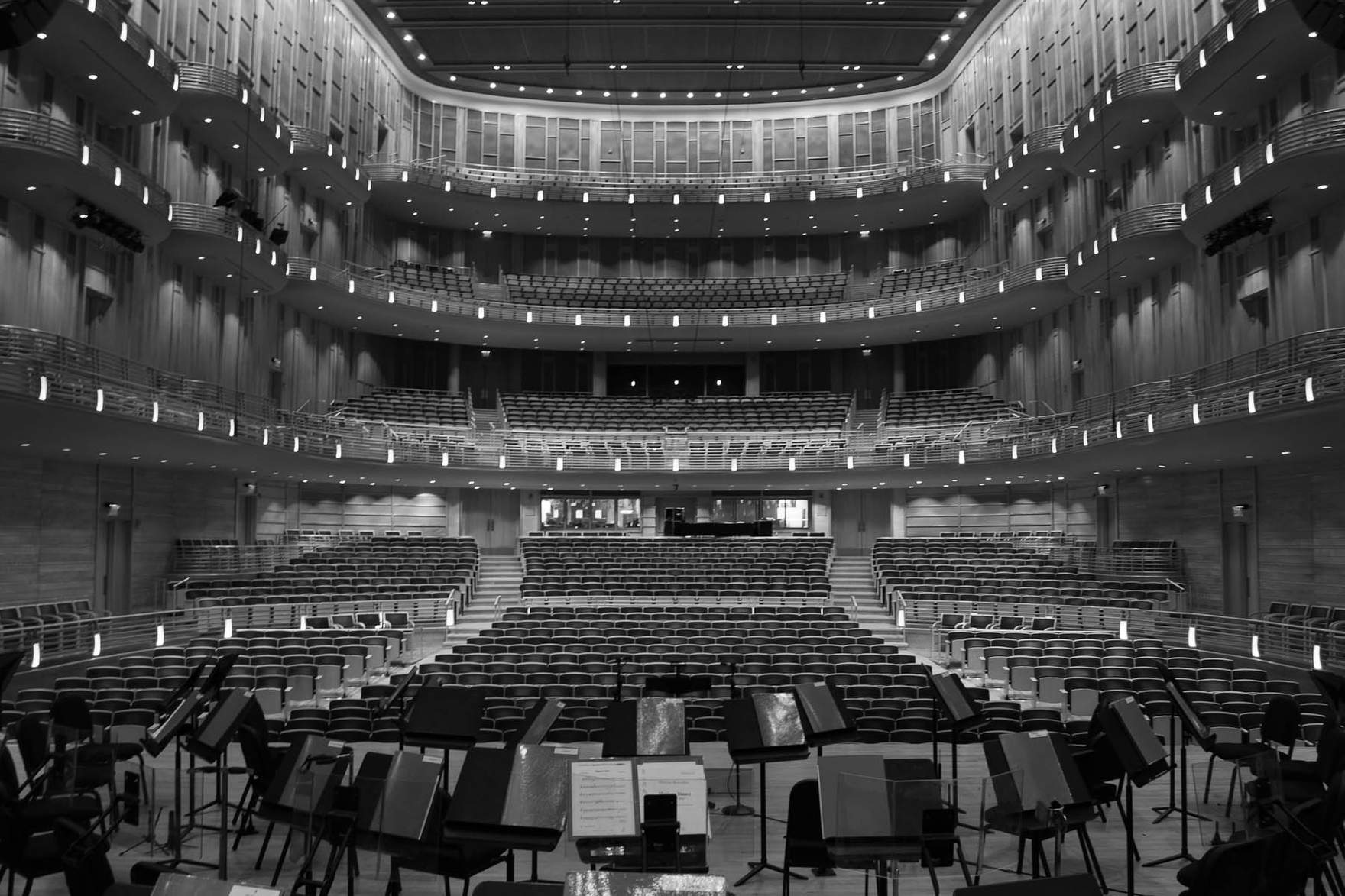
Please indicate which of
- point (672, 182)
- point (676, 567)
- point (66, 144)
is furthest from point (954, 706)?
point (672, 182)

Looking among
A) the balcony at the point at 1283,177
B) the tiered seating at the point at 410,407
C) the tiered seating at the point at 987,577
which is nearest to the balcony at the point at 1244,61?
the balcony at the point at 1283,177

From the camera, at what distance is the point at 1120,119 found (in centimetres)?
2438

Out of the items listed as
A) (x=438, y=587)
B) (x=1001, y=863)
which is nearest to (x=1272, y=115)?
(x=1001, y=863)

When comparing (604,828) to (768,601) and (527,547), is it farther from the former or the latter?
(527,547)

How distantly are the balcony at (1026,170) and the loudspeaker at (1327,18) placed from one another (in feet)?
58.0

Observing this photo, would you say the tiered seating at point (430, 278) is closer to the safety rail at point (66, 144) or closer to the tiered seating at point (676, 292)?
the tiered seating at point (676, 292)

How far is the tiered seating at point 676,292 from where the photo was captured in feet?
123

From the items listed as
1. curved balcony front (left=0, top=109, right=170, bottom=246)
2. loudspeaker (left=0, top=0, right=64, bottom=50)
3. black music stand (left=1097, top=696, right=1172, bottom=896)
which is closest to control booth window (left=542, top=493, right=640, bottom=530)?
curved balcony front (left=0, top=109, right=170, bottom=246)

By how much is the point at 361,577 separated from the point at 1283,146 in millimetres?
21841

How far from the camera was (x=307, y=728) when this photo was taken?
31.6 ft

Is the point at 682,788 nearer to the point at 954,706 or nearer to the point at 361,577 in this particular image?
the point at 954,706

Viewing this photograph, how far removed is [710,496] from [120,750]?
95.7 ft

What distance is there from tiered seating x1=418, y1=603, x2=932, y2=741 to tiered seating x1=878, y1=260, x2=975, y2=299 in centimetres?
2028

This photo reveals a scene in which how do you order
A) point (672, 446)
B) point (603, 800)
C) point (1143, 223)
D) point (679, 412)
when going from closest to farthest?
1. point (603, 800)
2. point (1143, 223)
3. point (672, 446)
4. point (679, 412)
